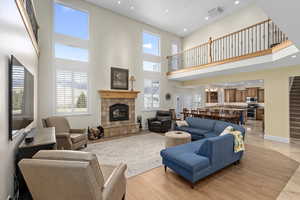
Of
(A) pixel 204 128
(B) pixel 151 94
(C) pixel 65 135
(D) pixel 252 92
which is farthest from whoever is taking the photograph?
(D) pixel 252 92

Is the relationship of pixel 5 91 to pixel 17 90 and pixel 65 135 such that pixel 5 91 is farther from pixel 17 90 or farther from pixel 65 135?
pixel 65 135

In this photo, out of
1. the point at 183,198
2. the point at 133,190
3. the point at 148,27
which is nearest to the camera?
the point at 183,198

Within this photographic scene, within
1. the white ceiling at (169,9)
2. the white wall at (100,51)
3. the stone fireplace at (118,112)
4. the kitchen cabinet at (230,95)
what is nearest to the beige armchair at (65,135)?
the white wall at (100,51)

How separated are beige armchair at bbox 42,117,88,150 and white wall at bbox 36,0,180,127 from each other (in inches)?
33.4

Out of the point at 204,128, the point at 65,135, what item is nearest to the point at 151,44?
the point at 204,128

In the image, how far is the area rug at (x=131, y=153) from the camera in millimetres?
3180

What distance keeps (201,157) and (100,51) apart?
538 cm

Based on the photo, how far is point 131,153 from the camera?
390 centimetres

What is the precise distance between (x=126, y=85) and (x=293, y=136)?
268 inches

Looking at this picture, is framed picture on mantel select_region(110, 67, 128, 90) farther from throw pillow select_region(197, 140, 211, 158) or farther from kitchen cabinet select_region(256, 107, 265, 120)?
kitchen cabinet select_region(256, 107, 265, 120)

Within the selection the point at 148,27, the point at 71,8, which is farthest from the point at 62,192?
the point at 148,27

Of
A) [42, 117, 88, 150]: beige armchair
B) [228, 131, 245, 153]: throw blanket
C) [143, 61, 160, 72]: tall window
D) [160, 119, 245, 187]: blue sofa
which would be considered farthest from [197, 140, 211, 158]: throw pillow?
[143, 61, 160, 72]: tall window

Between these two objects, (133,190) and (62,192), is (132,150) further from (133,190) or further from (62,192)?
(62,192)

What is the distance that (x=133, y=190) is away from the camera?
2324 mm
